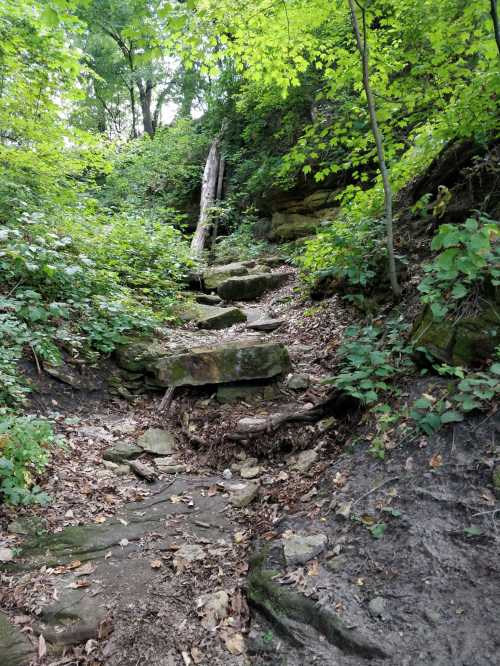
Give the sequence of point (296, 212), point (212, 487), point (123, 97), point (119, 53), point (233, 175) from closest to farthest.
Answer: point (212, 487) → point (296, 212) → point (233, 175) → point (119, 53) → point (123, 97)

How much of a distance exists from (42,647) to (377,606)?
6.60 ft

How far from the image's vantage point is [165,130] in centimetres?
2080

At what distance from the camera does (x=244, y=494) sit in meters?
3.91

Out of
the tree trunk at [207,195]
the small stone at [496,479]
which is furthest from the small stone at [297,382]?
the tree trunk at [207,195]

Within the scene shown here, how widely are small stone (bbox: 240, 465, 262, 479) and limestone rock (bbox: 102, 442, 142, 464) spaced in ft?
4.15

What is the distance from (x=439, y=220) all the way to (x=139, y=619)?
17.2 feet

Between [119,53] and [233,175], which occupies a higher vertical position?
[119,53]

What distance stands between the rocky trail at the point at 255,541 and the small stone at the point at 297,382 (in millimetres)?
26

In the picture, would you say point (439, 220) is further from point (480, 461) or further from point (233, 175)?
point (233, 175)

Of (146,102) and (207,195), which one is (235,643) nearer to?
(207,195)

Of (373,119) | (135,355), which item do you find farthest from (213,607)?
(373,119)

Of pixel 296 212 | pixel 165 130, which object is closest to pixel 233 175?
pixel 296 212

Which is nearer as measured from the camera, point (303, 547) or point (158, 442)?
point (303, 547)

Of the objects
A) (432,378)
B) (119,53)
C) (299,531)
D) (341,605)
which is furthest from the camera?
(119,53)
